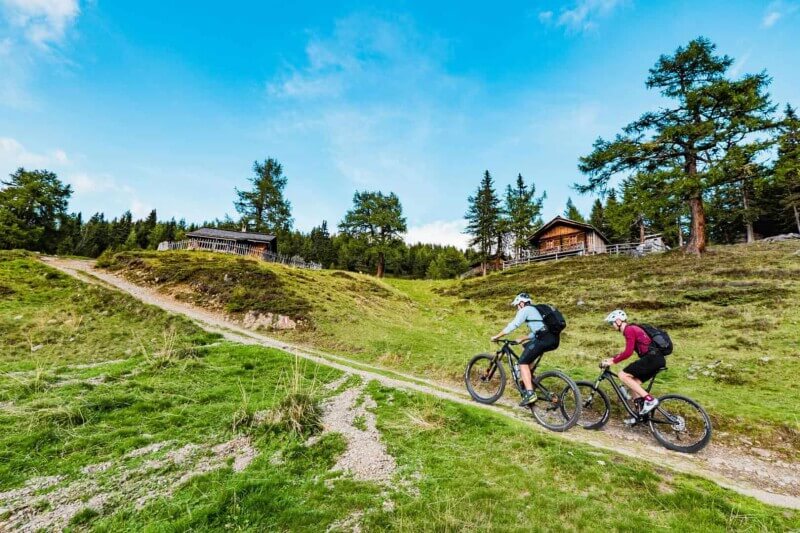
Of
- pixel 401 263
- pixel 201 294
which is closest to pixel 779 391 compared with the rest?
pixel 201 294

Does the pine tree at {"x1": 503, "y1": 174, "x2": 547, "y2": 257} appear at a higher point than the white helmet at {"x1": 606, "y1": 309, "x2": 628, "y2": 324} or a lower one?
higher

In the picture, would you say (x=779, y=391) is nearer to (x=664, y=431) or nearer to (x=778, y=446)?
(x=778, y=446)

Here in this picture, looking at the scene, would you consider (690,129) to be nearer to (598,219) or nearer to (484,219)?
(484,219)

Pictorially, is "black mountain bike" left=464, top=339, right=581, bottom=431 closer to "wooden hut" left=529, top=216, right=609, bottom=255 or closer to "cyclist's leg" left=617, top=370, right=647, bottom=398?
"cyclist's leg" left=617, top=370, right=647, bottom=398

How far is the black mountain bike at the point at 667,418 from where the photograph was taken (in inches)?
249

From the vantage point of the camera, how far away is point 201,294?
69.4 feet

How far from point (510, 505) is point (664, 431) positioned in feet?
16.8

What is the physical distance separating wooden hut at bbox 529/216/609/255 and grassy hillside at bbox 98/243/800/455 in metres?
12.7

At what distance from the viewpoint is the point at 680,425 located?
638cm

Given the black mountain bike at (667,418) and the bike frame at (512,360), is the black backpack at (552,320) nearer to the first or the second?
the bike frame at (512,360)

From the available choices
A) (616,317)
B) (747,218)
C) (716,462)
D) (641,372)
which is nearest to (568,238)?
(747,218)

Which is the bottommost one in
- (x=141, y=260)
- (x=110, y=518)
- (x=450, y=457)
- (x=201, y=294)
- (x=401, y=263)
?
(x=110, y=518)

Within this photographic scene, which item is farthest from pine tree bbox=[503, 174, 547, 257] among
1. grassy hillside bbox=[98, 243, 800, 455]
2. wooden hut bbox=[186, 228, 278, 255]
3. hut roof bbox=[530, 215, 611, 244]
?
wooden hut bbox=[186, 228, 278, 255]

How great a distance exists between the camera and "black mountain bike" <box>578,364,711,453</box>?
6332 mm
